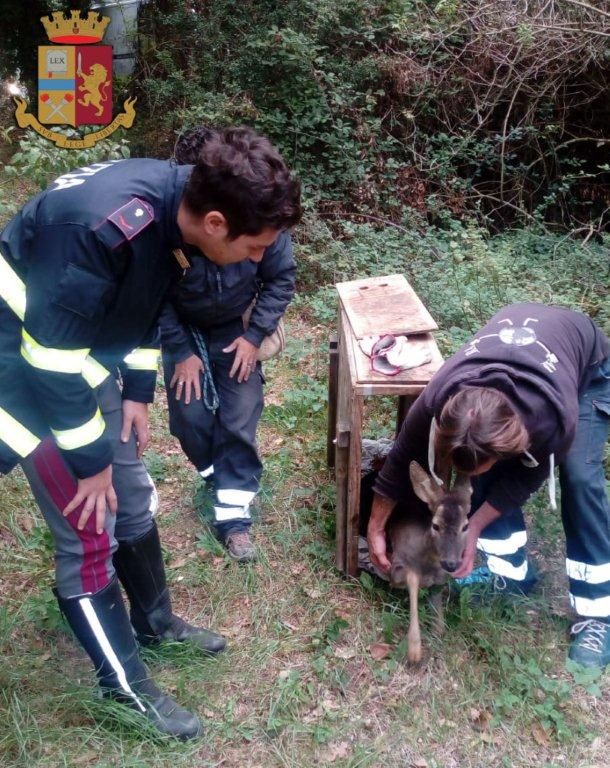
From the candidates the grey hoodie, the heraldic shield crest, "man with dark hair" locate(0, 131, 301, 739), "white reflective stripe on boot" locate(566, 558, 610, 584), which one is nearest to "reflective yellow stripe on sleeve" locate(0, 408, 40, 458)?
"man with dark hair" locate(0, 131, 301, 739)

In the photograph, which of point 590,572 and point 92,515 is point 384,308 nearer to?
point 590,572

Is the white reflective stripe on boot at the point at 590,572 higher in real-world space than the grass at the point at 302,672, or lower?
higher

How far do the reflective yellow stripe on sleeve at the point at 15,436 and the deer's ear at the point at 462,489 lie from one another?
1472 mm

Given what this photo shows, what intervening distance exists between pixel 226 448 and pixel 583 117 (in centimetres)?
773

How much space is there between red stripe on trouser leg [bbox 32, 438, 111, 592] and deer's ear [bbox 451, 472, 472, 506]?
1.25 meters

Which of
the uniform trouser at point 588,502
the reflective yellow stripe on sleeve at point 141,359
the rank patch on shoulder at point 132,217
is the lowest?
the uniform trouser at point 588,502

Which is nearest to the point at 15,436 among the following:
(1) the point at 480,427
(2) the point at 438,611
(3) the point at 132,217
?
(3) the point at 132,217

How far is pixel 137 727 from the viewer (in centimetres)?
249

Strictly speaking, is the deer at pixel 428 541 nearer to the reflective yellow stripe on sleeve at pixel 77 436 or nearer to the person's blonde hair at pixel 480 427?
the person's blonde hair at pixel 480 427

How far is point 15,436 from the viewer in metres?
2.09

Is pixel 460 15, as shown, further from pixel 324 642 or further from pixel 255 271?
pixel 324 642

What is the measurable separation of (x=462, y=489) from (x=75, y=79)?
964cm

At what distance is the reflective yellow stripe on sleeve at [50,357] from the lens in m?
1.92

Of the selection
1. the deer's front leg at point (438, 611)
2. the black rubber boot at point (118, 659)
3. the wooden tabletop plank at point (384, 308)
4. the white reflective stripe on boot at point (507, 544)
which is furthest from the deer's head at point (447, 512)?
the black rubber boot at point (118, 659)
